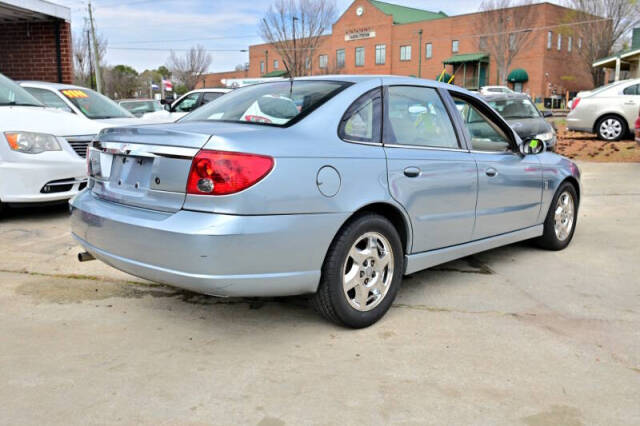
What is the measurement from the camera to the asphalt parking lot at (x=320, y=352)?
2.64 meters

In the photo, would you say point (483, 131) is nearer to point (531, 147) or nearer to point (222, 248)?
point (531, 147)

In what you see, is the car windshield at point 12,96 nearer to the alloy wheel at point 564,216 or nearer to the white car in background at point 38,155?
the white car in background at point 38,155

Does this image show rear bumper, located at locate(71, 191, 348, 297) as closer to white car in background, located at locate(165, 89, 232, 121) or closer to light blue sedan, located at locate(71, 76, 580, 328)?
light blue sedan, located at locate(71, 76, 580, 328)

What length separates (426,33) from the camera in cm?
5978

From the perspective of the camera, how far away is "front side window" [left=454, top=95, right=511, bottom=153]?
452 cm

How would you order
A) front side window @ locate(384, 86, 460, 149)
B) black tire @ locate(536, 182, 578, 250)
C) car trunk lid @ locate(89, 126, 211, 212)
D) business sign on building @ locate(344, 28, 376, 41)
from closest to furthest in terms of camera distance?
car trunk lid @ locate(89, 126, 211, 212), front side window @ locate(384, 86, 460, 149), black tire @ locate(536, 182, 578, 250), business sign on building @ locate(344, 28, 376, 41)

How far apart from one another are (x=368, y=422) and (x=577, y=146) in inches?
544

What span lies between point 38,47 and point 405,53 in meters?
53.4

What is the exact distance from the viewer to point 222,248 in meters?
2.91

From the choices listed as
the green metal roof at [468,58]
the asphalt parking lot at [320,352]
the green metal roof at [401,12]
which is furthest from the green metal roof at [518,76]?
the asphalt parking lot at [320,352]

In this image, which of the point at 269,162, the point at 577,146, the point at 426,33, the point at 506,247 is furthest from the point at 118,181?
the point at 426,33

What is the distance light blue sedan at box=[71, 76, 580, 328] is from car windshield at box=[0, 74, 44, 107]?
3.71m

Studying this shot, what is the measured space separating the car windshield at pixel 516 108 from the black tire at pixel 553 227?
7.05 m

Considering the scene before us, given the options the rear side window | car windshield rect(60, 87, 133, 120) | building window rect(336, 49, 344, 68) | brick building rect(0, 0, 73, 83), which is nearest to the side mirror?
the rear side window
